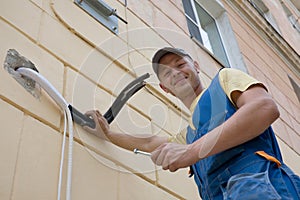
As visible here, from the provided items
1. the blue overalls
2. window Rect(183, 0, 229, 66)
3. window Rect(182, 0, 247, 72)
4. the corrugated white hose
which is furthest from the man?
window Rect(182, 0, 247, 72)

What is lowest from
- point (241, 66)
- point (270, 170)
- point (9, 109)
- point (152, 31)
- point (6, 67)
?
point (270, 170)

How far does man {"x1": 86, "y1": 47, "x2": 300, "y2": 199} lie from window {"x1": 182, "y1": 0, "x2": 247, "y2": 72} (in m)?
1.91

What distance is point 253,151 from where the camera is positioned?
109 cm

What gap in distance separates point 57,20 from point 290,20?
19.2ft

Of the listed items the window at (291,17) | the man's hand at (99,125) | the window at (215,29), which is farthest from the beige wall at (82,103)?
the window at (291,17)

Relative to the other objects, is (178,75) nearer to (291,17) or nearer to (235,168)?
(235,168)

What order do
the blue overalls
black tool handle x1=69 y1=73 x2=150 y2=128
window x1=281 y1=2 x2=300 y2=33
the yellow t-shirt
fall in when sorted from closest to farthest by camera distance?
the blue overalls, the yellow t-shirt, black tool handle x1=69 y1=73 x2=150 y2=128, window x1=281 y1=2 x2=300 y2=33

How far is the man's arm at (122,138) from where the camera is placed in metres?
1.42

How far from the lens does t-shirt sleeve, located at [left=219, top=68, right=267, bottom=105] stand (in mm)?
1133

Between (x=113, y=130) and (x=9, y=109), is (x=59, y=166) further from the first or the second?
(x=113, y=130)

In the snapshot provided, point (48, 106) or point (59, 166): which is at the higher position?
point (48, 106)

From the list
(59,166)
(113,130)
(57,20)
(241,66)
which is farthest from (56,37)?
(241,66)

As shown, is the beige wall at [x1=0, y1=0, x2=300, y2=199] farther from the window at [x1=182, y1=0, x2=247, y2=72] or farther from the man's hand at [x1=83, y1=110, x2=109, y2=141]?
the window at [x1=182, y1=0, x2=247, y2=72]

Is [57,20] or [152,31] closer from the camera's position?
[57,20]
